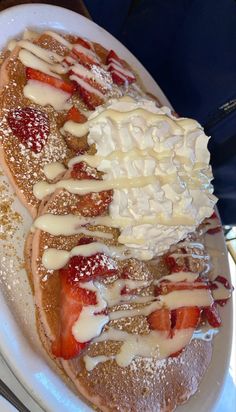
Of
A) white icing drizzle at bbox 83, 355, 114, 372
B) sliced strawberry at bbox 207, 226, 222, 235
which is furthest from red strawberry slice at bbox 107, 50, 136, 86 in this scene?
white icing drizzle at bbox 83, 355, 114, 372

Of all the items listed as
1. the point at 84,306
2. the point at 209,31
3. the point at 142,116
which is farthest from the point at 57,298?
the point at 209,31

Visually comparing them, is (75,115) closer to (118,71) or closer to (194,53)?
(118,71)

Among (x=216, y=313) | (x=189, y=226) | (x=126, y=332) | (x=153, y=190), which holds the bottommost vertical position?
(x=216, y=313)

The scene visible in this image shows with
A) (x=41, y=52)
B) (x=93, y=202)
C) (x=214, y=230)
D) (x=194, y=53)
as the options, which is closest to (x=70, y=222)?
(x=93, y=202)

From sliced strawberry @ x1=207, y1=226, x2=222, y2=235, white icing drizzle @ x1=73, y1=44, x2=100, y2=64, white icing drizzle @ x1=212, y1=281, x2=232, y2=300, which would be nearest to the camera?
white icing drizzle @ x1=73, y1=44, x2=100, y2=64

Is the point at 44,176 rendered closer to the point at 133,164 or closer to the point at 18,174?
the point at 18,174

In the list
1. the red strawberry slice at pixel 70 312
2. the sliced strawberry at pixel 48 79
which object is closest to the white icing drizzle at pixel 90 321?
the red strawberry slice at pixel 70 312

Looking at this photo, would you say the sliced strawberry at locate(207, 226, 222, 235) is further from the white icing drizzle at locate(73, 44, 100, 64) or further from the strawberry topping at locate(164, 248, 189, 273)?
the white icing drizzle at locate(73, 44, 100, 64)
